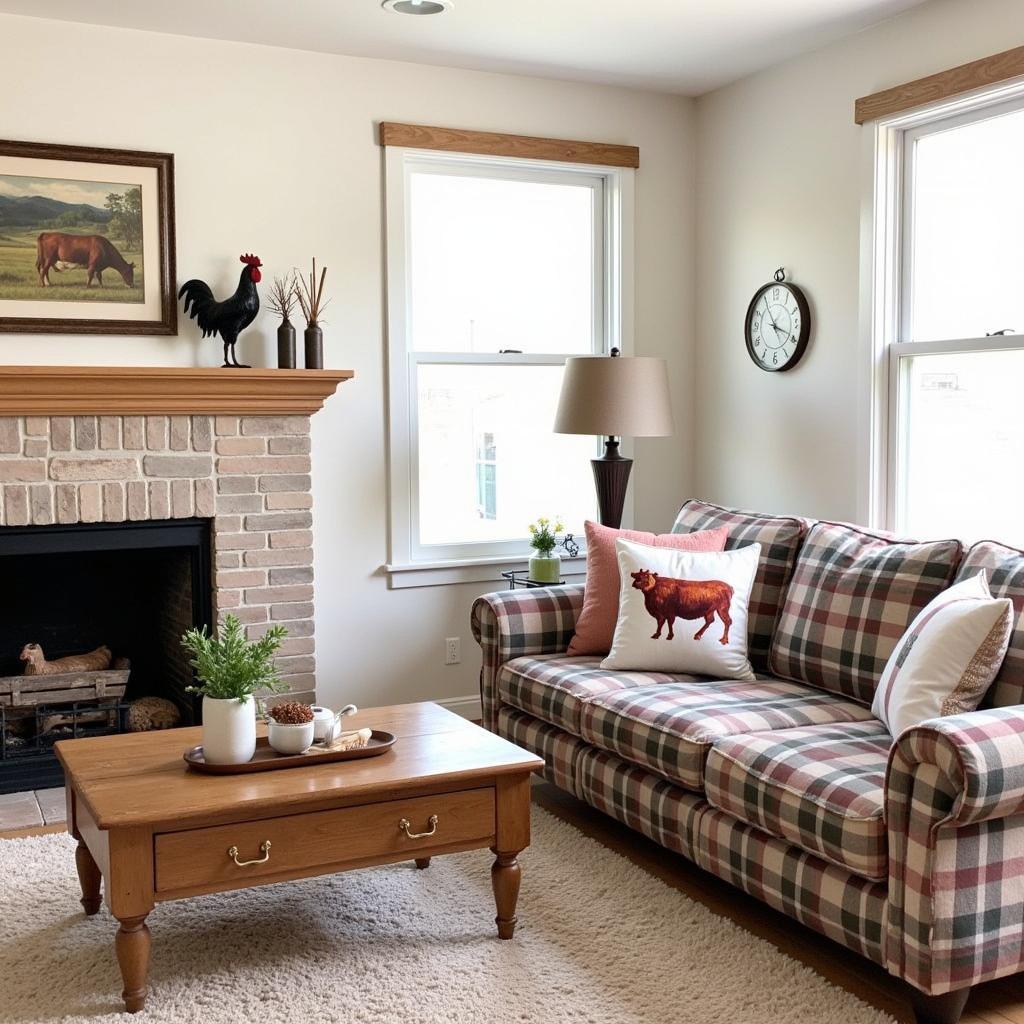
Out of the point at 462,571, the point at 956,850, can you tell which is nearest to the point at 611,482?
the point at 462,571

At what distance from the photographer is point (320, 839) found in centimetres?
261

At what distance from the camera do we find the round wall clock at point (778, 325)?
14.6ft

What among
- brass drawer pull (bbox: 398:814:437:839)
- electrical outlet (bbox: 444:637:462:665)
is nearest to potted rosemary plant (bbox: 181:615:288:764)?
brass drawer pull (bbox: 398:814:437:839)

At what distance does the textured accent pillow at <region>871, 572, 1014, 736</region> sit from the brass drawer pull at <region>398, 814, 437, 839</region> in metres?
1.05

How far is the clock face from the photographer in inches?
175

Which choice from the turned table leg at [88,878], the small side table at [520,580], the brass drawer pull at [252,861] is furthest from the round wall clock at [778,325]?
the turned table leg at [88,878]

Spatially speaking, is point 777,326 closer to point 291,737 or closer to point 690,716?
point 690,716

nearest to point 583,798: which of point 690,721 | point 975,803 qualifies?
point 690,721

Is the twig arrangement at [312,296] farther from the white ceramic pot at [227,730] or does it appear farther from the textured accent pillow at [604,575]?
the white ceramic pot at [227,730]

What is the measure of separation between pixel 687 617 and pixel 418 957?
4.32 feet

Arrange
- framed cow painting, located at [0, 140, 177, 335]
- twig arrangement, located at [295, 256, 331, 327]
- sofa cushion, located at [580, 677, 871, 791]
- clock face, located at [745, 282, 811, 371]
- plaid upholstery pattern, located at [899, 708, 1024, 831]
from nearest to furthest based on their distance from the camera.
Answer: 1. plaid upholstery pattern, located at [899, 708, 1024, 831]
2. sofa cushion, located at [580, 677, 871, 791]
3. framed cow painting, located at [0, 140, 177, 335]
4. twig arrangement, located at [295, 256, 331, 327]
5. clock face, located at [745, 282, 811, 371]

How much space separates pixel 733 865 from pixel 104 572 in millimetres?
2634

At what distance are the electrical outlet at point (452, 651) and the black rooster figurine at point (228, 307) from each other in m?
1.34

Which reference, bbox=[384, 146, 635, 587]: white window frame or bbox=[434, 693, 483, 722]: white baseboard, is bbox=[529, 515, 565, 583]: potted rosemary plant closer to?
Result: bbox=[384, 146, 635, 587]: white window frame
